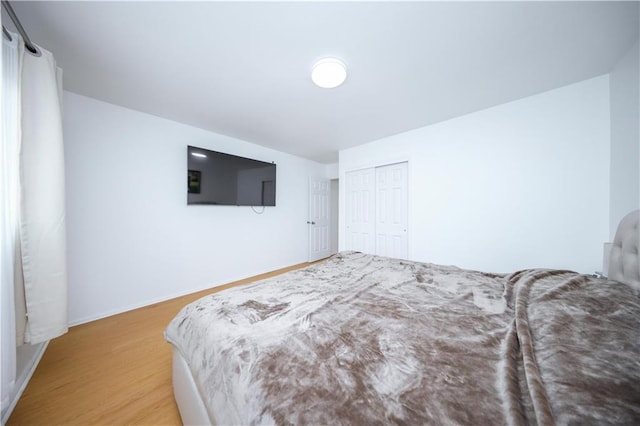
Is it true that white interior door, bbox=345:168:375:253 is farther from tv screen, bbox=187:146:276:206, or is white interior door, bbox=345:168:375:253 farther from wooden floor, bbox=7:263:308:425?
wooden floor, bbox=7:263:308:425

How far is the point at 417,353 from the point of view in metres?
0.71

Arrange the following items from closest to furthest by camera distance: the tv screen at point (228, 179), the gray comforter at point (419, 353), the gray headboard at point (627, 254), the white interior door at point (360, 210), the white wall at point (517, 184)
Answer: the gray comforter at point (419, 353) < the gray headboard at point (627, 254) < the white wall at point (517, 184) < the tv screen at point (228, 179) < the white interior door at point (360, 210)

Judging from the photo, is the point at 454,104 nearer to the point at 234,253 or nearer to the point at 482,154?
the point at 482,154

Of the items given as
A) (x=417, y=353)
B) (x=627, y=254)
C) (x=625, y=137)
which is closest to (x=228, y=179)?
(x=417, y=353)

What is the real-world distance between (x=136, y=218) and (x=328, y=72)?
9.02 ft

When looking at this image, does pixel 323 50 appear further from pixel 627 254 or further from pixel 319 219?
pixel 319 219

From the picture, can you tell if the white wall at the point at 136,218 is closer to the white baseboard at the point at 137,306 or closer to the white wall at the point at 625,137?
the white baseboard at the point at 137,306

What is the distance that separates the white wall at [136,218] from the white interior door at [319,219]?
1525 millimetres

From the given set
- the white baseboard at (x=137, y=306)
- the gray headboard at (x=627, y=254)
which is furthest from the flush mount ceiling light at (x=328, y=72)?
the white baseboard at (x=137, y=306)

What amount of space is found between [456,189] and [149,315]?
399 centimetres

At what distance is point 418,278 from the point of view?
1.49 m

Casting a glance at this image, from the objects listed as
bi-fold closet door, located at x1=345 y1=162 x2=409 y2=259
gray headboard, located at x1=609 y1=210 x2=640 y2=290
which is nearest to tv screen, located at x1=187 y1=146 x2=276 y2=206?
bi-fold closet door, located at x1=345 y1=162 x2=409 y2=259

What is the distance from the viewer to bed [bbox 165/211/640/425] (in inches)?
20.3

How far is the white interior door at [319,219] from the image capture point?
15.0ft
